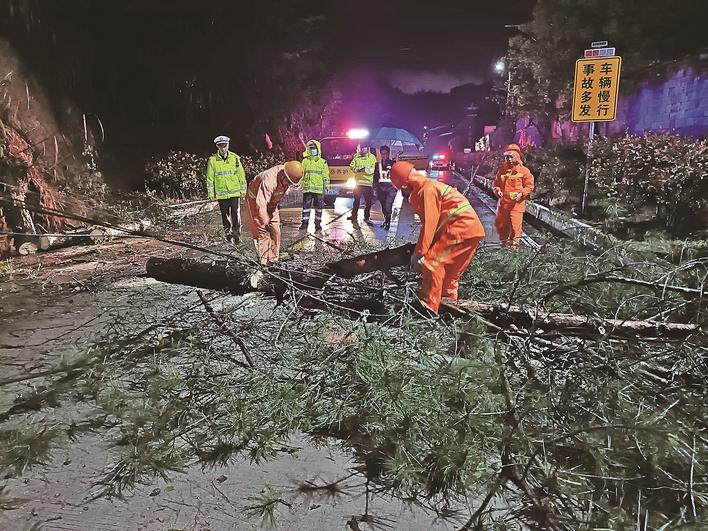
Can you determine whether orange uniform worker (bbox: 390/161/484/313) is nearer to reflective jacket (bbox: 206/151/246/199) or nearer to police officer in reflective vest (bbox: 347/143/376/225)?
reflective jacket (bbox: 206/151/246/199)

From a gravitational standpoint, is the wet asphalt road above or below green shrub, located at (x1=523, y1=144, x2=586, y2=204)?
below

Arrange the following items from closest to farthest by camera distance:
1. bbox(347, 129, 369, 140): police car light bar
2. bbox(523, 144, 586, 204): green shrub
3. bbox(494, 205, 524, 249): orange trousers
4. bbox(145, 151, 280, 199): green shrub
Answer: bbox(494, 205, 524, 249): orange trousers < bbox(523, 144, 586, 204): green shrub < bbox(145, 151, 280, 199): green shrub < bbox(347, 129, 369, 140): police car light bar

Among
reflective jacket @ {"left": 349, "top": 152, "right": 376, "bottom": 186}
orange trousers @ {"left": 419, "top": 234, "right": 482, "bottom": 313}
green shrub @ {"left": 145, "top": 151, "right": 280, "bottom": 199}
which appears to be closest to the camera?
orange trousers @ {"left": 419, "top": 234, "right": 482, "bottom": 313}

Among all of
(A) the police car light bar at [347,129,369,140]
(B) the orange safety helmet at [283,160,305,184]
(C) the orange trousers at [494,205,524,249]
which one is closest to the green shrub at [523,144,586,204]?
(C) the orange trousers at [494,205,524,249]

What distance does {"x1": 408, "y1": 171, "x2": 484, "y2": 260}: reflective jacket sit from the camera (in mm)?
4082

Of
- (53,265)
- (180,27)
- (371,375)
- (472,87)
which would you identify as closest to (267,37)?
(180,27)

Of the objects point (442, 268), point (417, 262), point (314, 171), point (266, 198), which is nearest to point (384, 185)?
point (314, 171)

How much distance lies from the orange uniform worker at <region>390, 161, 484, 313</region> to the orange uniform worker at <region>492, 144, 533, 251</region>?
2.87m

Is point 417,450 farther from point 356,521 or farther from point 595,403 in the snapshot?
point 595,403

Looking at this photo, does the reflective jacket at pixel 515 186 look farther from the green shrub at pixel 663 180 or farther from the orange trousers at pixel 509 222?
the green shrub at pixel 663 180

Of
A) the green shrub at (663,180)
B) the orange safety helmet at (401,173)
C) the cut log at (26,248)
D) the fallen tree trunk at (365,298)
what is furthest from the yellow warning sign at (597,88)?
the cut log at (26,248)

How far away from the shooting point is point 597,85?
9844 millimetres

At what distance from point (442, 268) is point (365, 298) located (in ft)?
2.18

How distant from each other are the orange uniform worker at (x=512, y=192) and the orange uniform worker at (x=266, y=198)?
2940 millimetres
